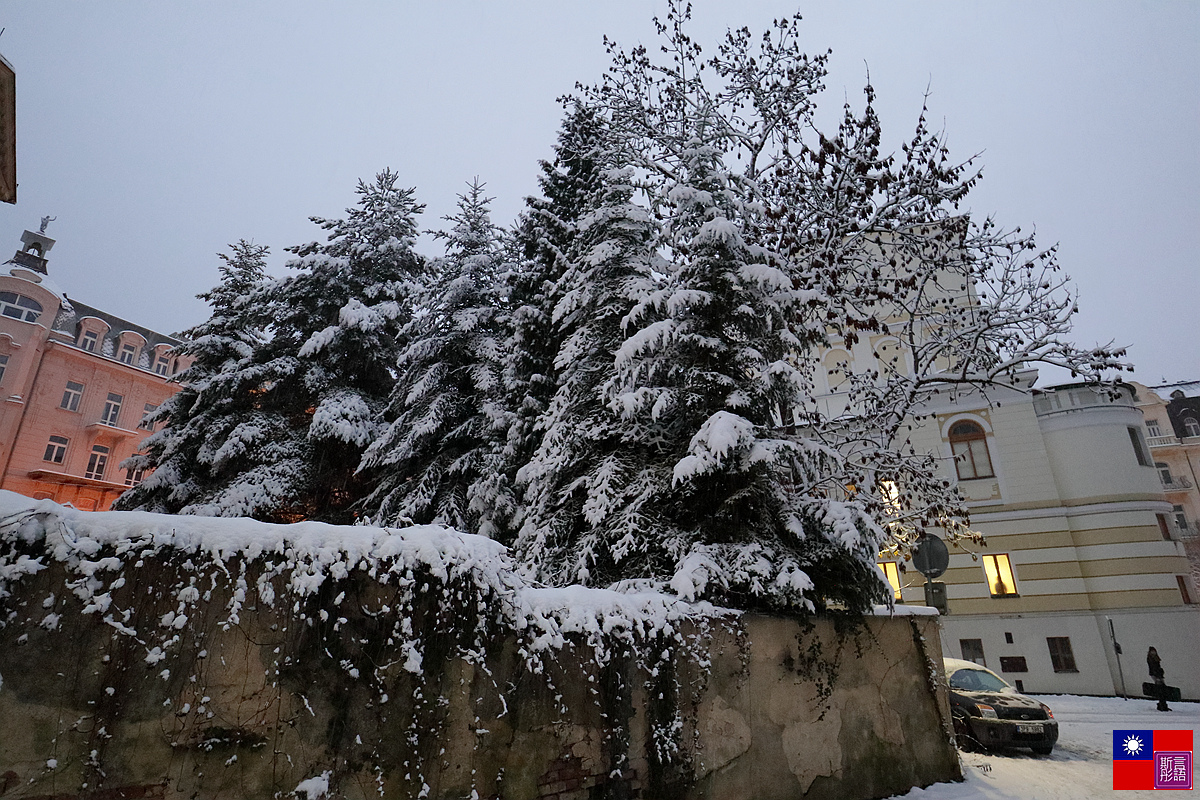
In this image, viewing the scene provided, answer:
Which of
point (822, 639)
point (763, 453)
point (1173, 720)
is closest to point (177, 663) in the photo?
point (763, 453)

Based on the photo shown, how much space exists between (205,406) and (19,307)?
26.1 meters

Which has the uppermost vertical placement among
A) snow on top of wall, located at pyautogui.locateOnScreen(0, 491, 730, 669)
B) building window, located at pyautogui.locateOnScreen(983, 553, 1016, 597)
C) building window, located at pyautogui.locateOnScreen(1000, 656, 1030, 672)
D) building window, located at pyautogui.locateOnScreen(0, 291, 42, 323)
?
building window, located at pyautogui.locateOnScreen(0, 291, 42, 323)

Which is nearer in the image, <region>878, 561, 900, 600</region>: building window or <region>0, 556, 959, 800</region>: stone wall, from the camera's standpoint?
<region>0, 556, 959, 800</region>: stone wall

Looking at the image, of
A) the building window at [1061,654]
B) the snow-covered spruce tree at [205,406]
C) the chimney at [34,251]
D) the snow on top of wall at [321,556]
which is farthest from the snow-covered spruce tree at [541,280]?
the chimney at [34,251]

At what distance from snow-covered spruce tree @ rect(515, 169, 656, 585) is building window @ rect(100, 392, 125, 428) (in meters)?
35.3

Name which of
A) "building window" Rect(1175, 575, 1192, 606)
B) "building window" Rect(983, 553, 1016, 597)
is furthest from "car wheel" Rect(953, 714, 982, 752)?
"building window" Rect(1175, 575, 1192, 606)

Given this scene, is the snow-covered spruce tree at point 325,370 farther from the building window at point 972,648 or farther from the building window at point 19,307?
the building window at point 19,307

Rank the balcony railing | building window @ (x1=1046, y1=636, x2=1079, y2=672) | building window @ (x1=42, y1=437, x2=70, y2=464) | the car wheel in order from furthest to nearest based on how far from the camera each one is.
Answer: the balcony railing, building window @ (x1=42, y1=437, x2=70, y2=464), building window @ (x1=1046, y1=636, x2=1079, y2=672), the car wheel

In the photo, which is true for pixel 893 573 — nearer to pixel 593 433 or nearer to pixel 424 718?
pixel 593 433

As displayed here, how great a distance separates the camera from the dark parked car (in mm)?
10430

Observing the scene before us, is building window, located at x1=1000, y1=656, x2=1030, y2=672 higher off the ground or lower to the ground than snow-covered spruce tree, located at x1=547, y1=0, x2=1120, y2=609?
lower

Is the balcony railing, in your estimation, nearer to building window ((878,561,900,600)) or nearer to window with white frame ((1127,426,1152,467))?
window with white frame ((1127,426,1152,467))

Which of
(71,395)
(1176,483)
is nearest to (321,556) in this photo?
(71,395)

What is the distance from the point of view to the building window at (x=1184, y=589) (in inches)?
798
